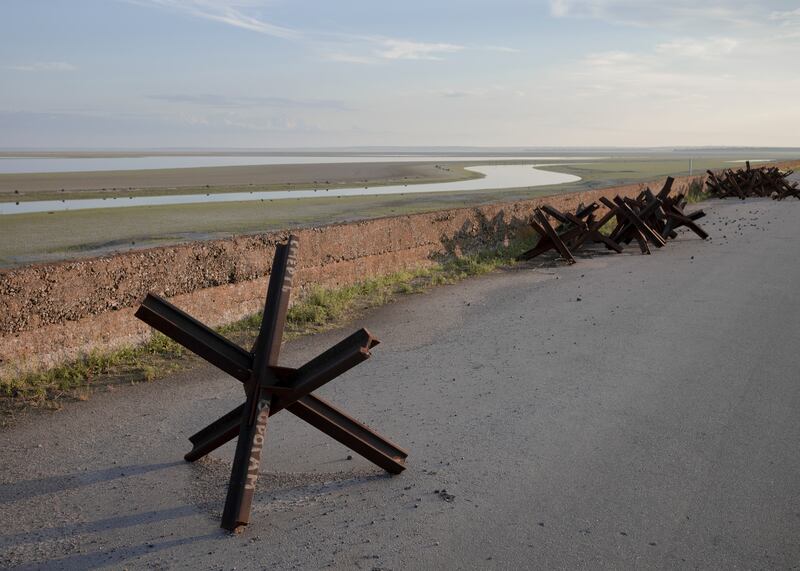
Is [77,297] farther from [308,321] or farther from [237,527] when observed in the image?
[237,527]

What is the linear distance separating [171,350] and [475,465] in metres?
3.22

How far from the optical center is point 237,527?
149 inches

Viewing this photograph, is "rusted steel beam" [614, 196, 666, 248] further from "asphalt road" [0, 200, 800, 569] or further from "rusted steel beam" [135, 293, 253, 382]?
"rusted steel beam" [135, 293, 253, 382]

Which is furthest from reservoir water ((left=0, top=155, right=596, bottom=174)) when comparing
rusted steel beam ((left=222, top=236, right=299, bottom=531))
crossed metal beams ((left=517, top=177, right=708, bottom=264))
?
rusted steel beam ((left=222, top=236, right=299, bottom=531))

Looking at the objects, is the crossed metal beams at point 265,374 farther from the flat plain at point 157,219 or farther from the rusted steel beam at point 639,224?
the rusted steel beam at point 639,224

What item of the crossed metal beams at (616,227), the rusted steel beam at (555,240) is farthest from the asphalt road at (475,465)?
the crossed metal beams at (616,227)

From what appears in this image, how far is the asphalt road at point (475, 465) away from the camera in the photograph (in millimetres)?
3719

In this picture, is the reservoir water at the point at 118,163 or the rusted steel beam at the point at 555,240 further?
the reservoir water at the point at 118,163

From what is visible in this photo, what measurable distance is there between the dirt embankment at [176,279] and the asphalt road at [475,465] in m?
0.68

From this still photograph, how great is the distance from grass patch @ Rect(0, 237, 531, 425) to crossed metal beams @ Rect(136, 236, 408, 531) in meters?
2.05

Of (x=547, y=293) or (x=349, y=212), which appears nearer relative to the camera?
(x=547, y=293)

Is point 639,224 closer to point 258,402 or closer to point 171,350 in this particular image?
point 171,350

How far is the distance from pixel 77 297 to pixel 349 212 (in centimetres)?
1552

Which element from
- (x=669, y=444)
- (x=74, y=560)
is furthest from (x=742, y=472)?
(x=74, y=560)
